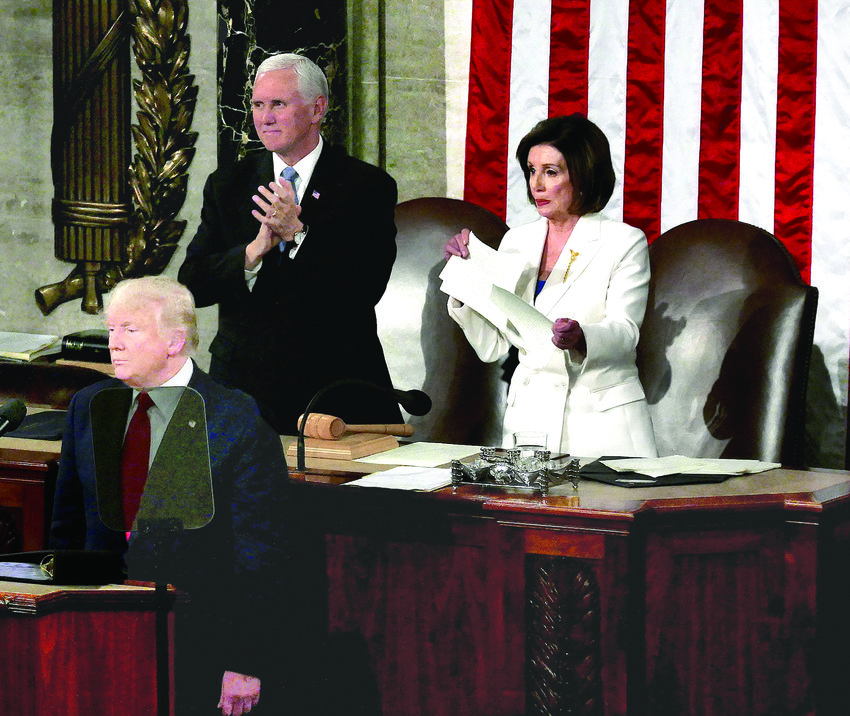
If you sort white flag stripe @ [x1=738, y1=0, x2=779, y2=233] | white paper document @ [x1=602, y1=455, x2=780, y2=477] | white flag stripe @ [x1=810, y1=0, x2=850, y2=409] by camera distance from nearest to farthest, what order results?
1. white paper document @ [x1=602, y1=455, x2=780, y2=477]
2. white flag stripe @ [x1=810, y1=0, x2=850, y2=409]
3. white flag stripe @ [x1=738, y1=0, x2=779, y2=233]

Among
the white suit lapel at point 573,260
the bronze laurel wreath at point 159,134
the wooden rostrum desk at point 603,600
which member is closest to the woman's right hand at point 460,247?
the white suit lapel at point 573,260

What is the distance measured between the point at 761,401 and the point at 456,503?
182cm

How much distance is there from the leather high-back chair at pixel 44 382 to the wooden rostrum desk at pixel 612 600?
1787 mm

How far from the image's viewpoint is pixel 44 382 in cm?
426

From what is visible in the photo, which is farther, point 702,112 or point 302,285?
point 702,112

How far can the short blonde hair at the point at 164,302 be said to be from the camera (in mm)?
2301

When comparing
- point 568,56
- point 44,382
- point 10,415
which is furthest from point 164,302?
point 568,56

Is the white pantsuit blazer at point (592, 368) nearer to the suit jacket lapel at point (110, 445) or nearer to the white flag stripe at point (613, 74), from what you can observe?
the white flag stripe at point (613, 74)

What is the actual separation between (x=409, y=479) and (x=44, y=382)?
6.56 feet

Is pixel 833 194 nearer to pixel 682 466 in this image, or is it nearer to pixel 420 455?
pixel 682 466

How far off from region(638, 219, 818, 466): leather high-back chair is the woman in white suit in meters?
0.71

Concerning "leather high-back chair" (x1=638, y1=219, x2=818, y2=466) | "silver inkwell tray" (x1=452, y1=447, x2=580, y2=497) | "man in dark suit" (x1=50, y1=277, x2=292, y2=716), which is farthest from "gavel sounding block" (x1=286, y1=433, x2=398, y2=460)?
"leather high-back chair" (x1=638, y1=219, x2=818, y2=466)

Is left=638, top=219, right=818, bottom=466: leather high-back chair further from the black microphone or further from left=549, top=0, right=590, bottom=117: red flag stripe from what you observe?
the black microphone

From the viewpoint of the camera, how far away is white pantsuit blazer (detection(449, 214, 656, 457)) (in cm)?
350
